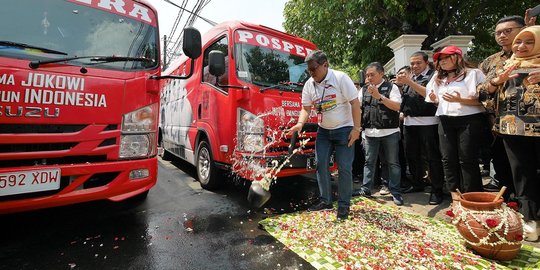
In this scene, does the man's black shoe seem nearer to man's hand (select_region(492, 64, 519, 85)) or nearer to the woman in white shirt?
the woman in white shirt

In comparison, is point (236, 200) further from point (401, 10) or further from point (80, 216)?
point (401, 10)

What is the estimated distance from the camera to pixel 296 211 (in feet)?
12.2

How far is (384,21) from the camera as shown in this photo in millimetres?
11688

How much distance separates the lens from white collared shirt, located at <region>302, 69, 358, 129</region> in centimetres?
327

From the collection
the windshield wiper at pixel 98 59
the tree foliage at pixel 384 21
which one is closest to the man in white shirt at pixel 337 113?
the windshield wiper at pixel 98 59

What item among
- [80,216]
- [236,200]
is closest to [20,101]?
[80,216]

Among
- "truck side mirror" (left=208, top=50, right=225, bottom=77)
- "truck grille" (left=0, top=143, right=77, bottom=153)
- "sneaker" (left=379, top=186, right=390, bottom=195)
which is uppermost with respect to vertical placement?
"truck side mirror" (left=208, top=50, right=225, bottom=77)

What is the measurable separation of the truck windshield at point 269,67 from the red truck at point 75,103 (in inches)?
35.4

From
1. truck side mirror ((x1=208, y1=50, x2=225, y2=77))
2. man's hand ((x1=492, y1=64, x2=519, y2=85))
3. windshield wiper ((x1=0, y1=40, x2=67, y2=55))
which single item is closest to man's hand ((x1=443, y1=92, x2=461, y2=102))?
man's hand ((x1=492, y1=64, x2=519, y2=85))

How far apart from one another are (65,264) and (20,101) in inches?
54.3

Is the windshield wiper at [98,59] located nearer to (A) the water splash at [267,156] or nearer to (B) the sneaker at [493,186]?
(A) the water splash at [267,156]

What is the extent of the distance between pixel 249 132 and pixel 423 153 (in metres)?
2.55

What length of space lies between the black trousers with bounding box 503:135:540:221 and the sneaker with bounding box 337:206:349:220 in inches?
64.5

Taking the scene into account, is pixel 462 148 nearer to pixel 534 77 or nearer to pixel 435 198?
pixel 435 198
